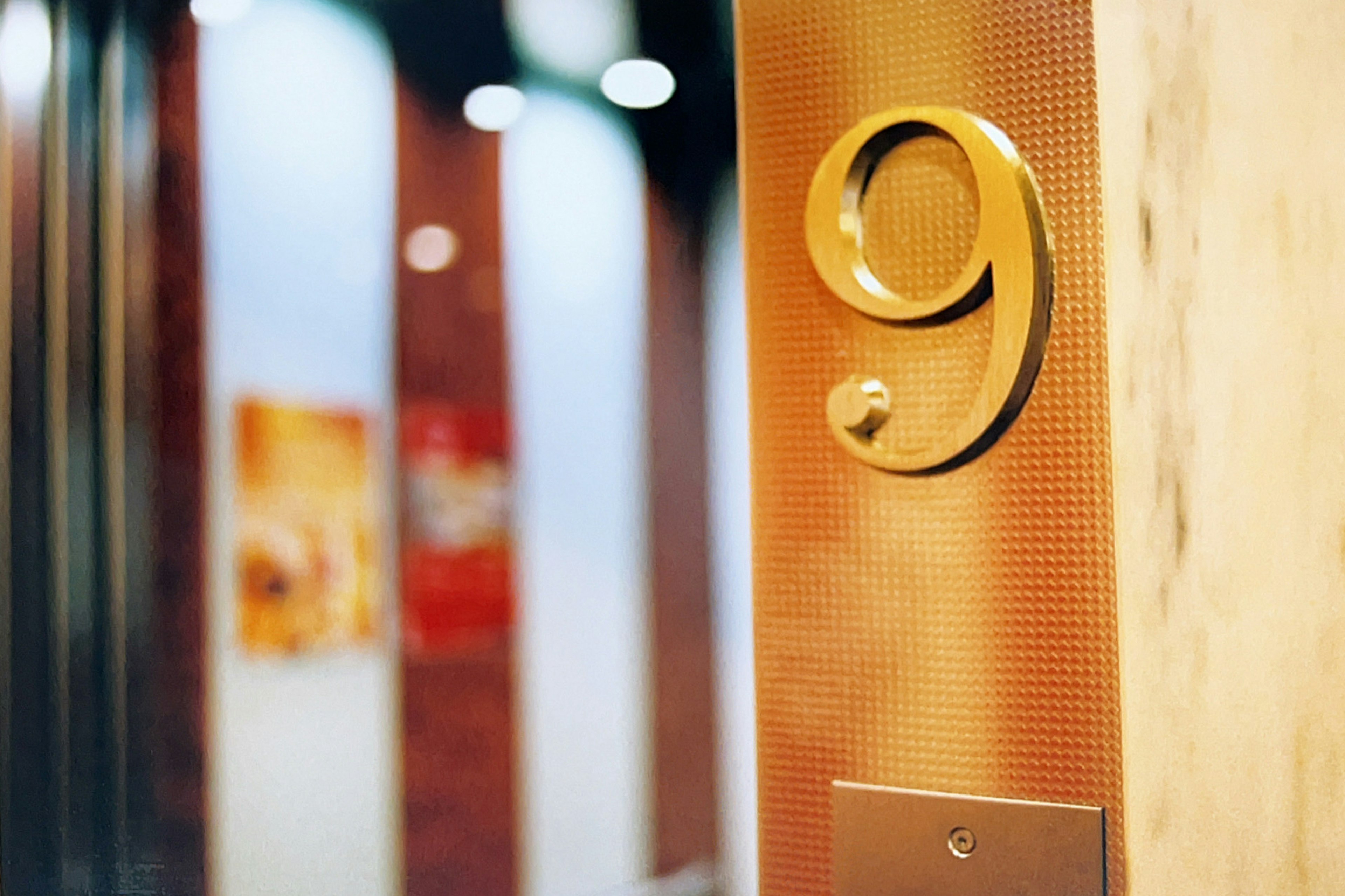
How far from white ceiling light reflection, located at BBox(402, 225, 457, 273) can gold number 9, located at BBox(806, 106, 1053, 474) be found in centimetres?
178

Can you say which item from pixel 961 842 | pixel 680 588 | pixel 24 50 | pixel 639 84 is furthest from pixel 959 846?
pixel 639 84

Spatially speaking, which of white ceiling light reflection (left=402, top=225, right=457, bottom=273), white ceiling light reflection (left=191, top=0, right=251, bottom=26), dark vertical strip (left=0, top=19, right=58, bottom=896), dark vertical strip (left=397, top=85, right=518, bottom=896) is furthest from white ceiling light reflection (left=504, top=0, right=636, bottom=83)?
dark vertical strip (left=0, top=19, right=58, bottom=896)

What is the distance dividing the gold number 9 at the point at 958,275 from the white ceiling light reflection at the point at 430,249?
1.78 m

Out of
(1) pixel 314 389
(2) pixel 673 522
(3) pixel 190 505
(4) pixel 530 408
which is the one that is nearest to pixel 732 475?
(2) pixel 673 522

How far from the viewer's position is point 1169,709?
26.5 inches

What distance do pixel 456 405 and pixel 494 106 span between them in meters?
0.69

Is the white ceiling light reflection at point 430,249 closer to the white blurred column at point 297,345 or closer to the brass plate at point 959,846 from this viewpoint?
the white blurred column at point 297,345

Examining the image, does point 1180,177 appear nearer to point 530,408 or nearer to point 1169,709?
point 1169,709

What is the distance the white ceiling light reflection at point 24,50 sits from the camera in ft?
6.14

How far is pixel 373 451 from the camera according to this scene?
7.64 ft

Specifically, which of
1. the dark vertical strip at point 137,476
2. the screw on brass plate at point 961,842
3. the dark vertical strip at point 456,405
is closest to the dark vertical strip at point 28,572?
the dark vertical strip at point 137,476

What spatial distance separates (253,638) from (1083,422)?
179 cm

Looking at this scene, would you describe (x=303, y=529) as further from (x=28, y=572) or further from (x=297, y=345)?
(x=28, y=572)

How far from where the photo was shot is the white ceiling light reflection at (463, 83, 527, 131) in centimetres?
255
